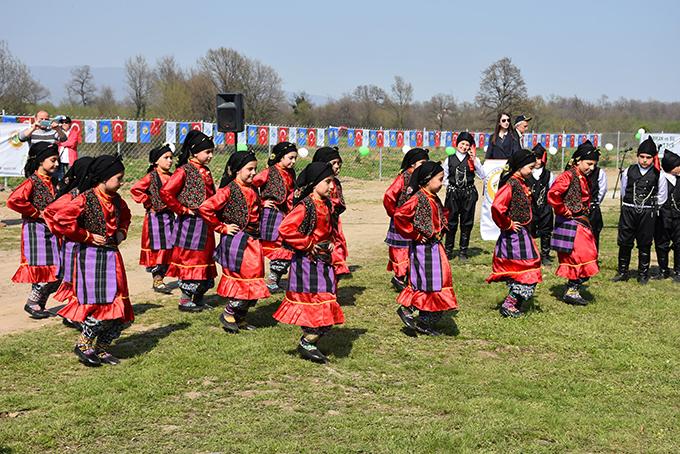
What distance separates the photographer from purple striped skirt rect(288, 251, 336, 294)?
653cm

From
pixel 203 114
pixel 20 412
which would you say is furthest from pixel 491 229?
pixel 203 114

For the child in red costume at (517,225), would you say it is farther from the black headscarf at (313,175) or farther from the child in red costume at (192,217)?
the child in red costume at (192,217)

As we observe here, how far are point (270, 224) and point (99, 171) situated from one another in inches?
116

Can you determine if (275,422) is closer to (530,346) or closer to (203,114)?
(530,346)

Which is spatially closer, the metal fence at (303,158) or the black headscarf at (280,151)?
the black headscarf at (280,151)

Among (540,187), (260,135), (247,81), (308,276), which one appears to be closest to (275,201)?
(308,276)

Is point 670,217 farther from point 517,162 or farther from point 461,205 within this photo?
point 517,162

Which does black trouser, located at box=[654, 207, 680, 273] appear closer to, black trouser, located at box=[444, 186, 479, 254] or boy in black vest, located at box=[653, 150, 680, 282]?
boy in black vest, located at box=[653, 150, 680, 282]

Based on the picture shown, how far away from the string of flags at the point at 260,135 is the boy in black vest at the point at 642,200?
8.08 meters

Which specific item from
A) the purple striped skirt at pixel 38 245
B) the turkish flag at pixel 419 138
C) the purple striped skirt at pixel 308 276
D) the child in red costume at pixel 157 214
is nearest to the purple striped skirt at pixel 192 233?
the child in red costume at pixel 157 214

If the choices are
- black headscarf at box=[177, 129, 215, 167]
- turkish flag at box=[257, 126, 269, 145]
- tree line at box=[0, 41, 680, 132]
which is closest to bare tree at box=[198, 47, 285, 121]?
tree line at box=[0, 41, 680, 132]

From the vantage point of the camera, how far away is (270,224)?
8891 millimetres

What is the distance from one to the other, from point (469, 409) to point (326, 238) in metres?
2.06

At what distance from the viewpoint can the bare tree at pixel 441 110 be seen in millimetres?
54875
